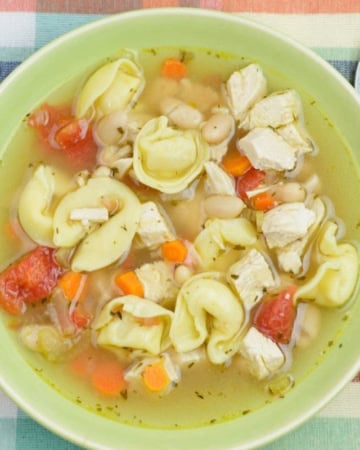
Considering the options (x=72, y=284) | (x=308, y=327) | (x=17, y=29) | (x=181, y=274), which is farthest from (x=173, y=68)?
(x=308, y=327)

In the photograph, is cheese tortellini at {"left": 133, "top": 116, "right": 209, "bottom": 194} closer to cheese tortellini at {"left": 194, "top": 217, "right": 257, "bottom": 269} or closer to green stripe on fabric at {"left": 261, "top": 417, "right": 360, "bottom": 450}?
cheese tortellini at {"left": 194, "top": 217, "right": 257, "bottom": 269}

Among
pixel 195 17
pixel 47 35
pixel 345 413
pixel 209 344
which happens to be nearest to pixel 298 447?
pixel 345 413

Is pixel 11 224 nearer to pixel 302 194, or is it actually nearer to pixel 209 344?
pixel 209 344

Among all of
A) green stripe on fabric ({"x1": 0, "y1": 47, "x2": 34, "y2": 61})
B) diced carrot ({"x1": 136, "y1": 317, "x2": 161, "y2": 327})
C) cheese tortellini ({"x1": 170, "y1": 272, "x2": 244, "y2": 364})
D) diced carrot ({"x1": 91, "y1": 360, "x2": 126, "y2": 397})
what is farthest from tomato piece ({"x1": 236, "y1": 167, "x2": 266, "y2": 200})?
green stripe on fabric ({"x1": 0, "y1": 47, "x2": 34, "y2": 61})

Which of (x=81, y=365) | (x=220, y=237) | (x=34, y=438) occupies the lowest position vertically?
(x=34, y=438)

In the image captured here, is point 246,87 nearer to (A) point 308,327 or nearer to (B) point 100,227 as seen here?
(B) point 100,227

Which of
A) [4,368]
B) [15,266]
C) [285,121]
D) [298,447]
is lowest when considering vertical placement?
[298,447]
